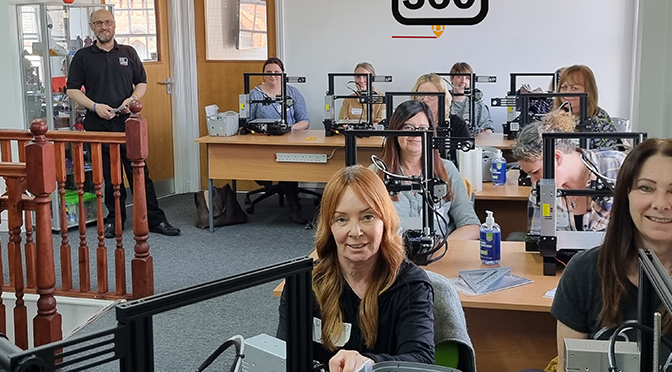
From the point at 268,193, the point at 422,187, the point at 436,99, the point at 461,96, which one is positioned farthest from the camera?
the point at 268,193

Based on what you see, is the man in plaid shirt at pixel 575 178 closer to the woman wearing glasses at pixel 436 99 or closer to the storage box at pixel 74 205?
the woman wearing glasses at pixel 436 99

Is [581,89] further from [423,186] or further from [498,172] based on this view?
[423,186]

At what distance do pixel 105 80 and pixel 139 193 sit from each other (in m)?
1.85

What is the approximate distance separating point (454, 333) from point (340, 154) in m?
3.60

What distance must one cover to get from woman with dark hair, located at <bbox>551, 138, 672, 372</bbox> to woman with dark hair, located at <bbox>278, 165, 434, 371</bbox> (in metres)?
0.36

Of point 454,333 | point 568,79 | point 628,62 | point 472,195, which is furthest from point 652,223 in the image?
point 628,62

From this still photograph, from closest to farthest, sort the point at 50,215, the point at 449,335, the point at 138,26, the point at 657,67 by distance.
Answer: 1. the point at 449,335
2. the point at 50,215
3. the point at 657,67
4. the point at 138,26

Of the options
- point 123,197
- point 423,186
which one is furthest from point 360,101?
point 423,186

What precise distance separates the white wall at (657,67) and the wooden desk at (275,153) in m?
1.81

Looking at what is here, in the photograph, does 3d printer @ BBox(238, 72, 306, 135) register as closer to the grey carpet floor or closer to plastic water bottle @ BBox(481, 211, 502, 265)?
the grey carpet floor

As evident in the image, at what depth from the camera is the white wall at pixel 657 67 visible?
4.07m

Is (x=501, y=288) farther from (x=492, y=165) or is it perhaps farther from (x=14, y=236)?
(x=14, y=236)

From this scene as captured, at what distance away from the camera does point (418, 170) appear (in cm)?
324

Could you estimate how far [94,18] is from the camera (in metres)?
5.34
